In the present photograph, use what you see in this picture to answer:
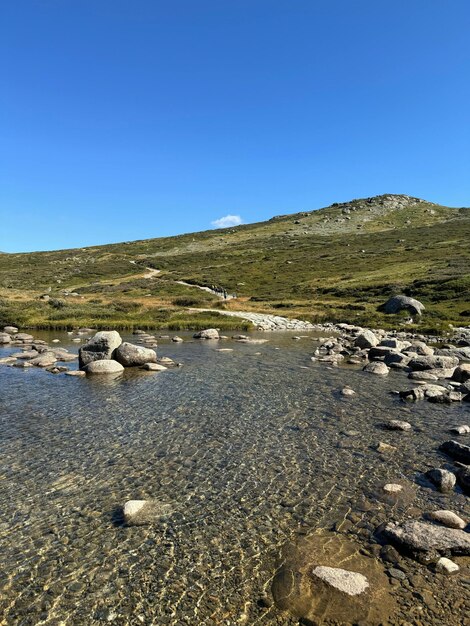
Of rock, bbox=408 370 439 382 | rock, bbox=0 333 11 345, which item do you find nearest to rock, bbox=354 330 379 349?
rock, bbox=408 370 439 382

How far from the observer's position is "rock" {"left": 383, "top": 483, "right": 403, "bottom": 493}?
39.1 ft

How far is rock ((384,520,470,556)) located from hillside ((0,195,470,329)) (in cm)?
4914

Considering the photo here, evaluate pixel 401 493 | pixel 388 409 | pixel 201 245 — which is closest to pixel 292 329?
pixel 388 409

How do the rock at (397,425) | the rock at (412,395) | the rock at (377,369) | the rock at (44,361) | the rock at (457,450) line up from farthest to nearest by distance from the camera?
1. the rock at (44,361)
2. the rock at (377,369)
3. the rock at (412,395)
4. the rock at (397,425)
5. the rock at (457,450)

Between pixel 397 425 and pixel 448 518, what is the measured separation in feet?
23.4

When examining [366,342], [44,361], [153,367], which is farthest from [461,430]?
[44,361]

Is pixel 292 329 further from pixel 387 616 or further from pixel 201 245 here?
pixel 201 245

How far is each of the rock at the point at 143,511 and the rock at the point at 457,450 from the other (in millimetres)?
10158

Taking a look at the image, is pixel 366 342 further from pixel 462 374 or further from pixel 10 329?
pixel 10 329

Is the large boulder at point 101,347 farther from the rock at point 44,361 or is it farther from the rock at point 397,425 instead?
the rock at point 397,425

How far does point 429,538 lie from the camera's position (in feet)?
30.7

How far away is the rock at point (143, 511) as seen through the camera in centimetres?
1027

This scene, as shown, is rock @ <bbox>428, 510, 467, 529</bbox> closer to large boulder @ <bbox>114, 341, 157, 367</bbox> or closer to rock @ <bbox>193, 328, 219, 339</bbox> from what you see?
large boulder @ <bbox>114, 341, 157, 367</bbox>

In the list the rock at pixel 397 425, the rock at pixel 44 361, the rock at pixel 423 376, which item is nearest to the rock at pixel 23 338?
the rock at pixel 44 361
